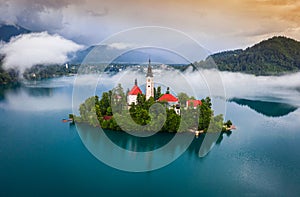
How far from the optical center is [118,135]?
24.3 feet

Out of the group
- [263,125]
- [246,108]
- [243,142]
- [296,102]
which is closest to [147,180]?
[243,142]

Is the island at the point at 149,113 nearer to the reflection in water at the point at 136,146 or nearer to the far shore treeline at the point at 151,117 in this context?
the far shore treeline at the point at 151,117

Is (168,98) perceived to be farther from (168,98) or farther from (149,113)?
(149,113)

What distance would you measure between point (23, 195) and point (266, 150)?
570 centimetres

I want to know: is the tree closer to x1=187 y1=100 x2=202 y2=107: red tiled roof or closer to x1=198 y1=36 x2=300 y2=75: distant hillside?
x1=187 y1=100 x2=202 y2=107: red tiled roof

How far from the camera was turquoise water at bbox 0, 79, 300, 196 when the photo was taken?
4.60 metres

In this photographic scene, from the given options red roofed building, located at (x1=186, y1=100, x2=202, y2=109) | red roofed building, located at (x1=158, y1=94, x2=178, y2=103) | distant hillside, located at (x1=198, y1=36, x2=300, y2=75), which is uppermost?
distant hillside, located at (x1=198, y1=36, x2=300, y2=75)

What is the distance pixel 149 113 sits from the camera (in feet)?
24.7

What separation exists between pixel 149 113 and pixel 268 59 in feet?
78.9

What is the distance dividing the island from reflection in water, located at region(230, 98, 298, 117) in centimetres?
458

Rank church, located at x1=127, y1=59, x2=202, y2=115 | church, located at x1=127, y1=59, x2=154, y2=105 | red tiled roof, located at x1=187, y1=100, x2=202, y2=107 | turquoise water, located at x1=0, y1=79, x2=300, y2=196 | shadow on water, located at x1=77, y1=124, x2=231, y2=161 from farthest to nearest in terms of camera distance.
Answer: church, located at x1=127, y1=59, x2=154, y2=105
church, located at x1=127, y1=59, x2=202, y2=115
red tiled roof, located at x1=187, y1=100, x2=202, y2=107
shadow on water, located at x1=77, y1=124, x2=231, y2=161
turquoise water, located at x1=0, y1=79, x2=300, y2=196

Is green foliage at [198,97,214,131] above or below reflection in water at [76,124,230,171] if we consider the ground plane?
above

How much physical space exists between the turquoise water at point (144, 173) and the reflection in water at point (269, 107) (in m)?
3.17

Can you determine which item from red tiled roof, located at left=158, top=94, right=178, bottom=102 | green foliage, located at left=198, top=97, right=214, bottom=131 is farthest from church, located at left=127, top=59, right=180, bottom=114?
green foliage, located at left=198, top=97, right=214, bottom=131
